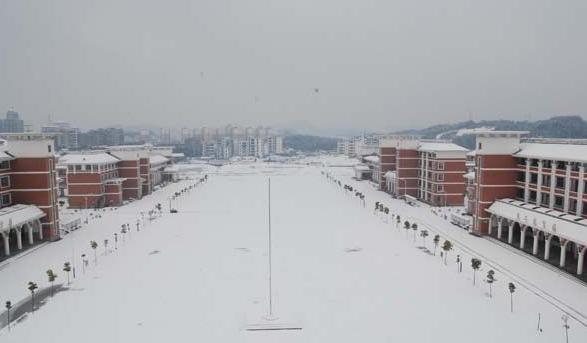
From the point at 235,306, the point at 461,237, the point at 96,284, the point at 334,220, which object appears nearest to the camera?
the point at 235,306

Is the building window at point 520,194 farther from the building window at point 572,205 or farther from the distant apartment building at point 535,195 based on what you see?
the building window at point 572,205

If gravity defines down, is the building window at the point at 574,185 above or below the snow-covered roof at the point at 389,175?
above

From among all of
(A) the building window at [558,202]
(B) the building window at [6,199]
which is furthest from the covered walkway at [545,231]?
(B) the building window at [6,199]

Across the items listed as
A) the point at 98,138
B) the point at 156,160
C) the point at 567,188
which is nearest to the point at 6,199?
the point at 567,188

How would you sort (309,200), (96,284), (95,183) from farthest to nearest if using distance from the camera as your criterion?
1. (309,200)
2. (95,183)
3. (96,284)

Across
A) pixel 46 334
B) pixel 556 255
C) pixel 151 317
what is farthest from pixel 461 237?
pixel 46 334

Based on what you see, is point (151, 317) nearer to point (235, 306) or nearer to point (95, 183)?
point (235, 306)
